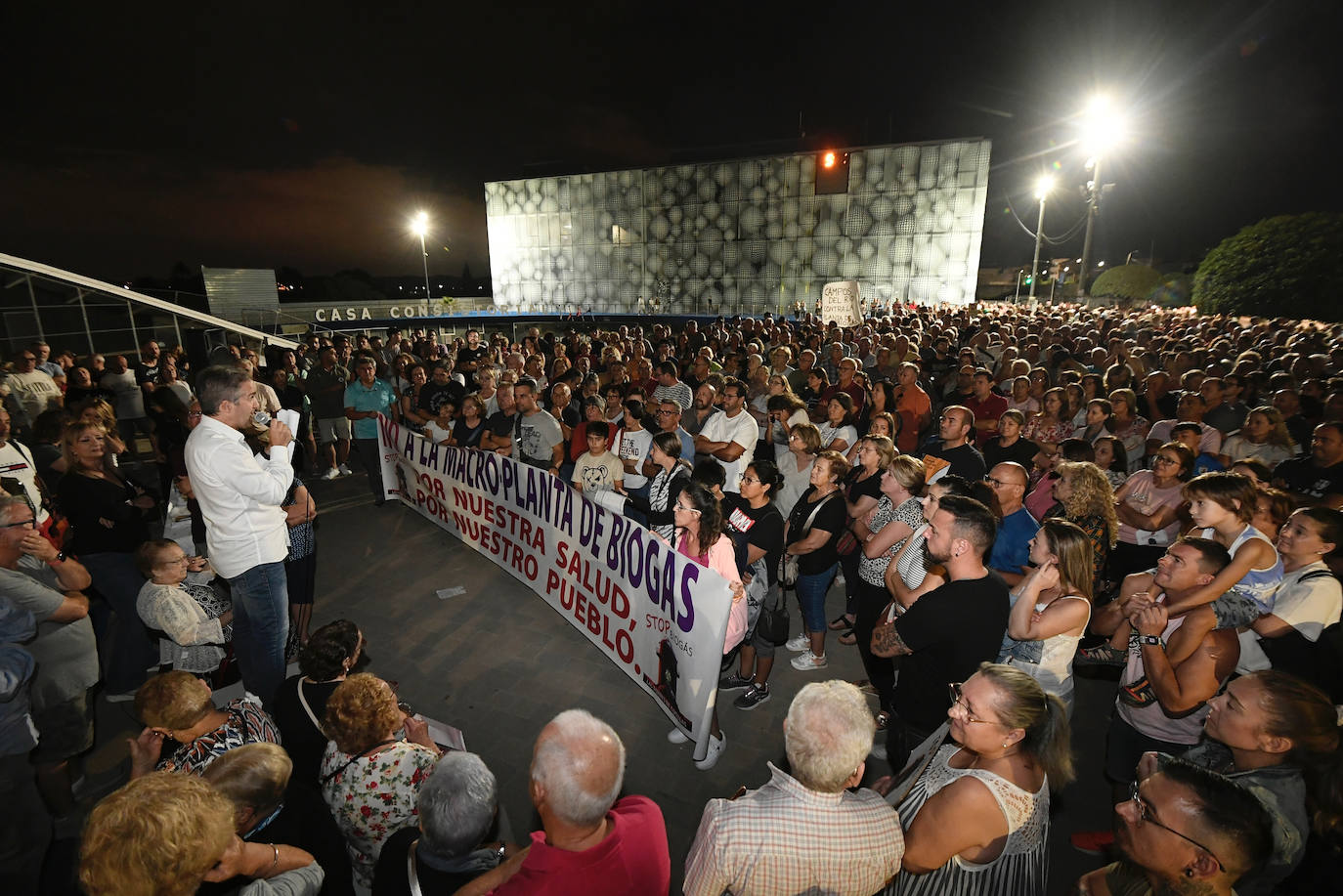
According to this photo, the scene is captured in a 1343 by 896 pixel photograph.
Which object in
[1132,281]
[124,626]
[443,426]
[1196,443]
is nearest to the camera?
[124,626]

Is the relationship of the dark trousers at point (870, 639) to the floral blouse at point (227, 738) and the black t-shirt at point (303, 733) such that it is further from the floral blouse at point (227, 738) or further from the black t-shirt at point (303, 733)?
the floral blouse at point (227, 738)

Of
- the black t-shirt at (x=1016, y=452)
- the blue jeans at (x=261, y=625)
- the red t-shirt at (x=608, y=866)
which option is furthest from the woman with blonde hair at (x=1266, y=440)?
the blue jeans at (x=261, y=625)

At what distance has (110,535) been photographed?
4316 mm

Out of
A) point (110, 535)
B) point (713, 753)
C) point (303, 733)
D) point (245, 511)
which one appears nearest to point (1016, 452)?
point (713, 753)

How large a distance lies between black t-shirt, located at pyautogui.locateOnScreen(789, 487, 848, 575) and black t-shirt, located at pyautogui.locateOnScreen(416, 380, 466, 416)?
217 inches

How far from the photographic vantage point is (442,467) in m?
A: 7.21

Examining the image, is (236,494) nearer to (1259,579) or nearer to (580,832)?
(580,832)

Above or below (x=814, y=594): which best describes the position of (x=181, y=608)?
above

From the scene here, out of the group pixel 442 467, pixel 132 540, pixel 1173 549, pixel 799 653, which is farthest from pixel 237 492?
pixel 1173 549

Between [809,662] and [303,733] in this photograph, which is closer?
[303,733]

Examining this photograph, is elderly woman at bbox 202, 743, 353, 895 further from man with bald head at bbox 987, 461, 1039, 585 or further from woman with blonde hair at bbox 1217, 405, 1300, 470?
woman with blonde hair at bbox 1217, 405, 1300, 470

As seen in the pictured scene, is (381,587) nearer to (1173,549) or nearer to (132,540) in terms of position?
(132,540)

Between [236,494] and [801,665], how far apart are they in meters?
4.37

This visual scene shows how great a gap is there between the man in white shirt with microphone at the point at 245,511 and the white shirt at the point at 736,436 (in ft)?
12.5
